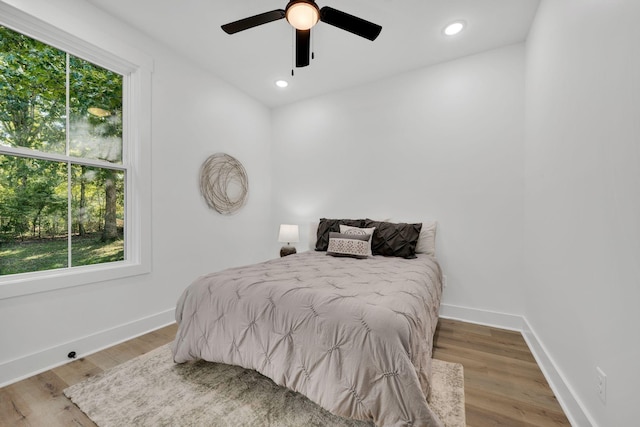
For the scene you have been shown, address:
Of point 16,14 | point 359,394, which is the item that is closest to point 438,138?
point 359,394

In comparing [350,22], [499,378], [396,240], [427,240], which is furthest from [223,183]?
[499,378]

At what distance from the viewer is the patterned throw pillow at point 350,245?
278cm

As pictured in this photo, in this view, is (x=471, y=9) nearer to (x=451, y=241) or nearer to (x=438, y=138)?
(x=438, y=138)

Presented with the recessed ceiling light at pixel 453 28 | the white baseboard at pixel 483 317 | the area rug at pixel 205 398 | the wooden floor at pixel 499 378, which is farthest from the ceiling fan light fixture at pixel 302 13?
the white baseboard at pixel 483 317

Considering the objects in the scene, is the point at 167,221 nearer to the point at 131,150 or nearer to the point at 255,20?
the point at 131,150

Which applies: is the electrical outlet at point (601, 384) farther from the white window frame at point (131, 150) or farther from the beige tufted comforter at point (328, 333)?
the white window frame at point (131, 150)

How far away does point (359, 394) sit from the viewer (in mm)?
1260

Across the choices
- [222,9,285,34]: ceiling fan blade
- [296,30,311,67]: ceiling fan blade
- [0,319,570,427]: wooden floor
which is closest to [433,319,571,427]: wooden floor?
[0,319,570,427]: wooden floor

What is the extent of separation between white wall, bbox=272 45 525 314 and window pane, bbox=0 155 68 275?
8.57 feet

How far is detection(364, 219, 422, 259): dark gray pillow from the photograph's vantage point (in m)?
2.82

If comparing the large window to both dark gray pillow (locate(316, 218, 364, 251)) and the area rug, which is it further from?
dark gray pillow (locate(316, 218, 364, 251))

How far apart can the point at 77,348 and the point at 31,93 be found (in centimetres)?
194

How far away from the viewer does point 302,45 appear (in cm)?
203

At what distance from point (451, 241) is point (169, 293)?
303cm
